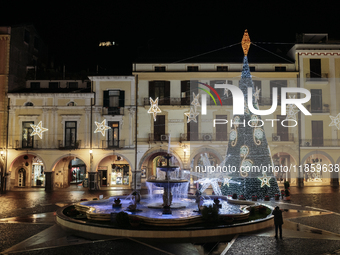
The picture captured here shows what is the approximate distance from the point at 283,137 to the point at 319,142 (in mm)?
3688

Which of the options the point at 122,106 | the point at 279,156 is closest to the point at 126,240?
the point at 122,106

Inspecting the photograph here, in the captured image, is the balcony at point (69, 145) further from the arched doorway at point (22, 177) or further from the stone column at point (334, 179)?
the stone column at point (334, 179)

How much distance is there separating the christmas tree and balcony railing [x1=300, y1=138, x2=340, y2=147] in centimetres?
1302

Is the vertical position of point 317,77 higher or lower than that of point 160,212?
higher

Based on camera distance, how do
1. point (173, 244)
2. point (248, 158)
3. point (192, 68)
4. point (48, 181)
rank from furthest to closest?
1. point (192, 68)
2. point (48, 181)
3. point (248, 158)
4. point (173, 244)

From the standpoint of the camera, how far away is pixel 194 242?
1247cm

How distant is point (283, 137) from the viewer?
3475 cm

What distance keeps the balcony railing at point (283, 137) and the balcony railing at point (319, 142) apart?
1.16m

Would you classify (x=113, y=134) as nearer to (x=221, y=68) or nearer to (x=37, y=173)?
(x=37, y=173)

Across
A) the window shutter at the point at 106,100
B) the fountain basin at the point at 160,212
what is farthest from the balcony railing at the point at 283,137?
the window shutter at the point at 106,100

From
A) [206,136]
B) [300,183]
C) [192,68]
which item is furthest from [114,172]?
[300,183]

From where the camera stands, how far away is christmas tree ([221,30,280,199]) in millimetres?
22828

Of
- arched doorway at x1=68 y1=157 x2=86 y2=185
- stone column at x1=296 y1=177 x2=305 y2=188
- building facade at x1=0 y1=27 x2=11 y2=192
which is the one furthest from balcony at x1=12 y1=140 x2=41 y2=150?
stone column at x1=296 y1=177 x2=305 y2=188

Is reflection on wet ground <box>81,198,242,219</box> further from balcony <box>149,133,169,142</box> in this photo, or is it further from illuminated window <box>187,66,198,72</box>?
illuminated window <box>187,66,198,72</box>
